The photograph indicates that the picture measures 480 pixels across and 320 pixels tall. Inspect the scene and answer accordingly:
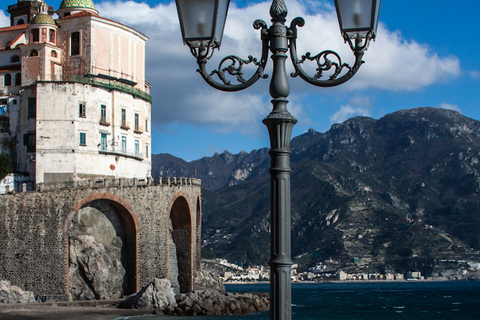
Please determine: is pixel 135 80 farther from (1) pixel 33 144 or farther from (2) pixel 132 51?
(1) pixel 33 144

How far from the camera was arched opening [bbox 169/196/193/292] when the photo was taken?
6450cm

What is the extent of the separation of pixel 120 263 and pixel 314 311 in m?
30.9

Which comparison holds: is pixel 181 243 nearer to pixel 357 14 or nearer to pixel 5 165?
pixel 5 165

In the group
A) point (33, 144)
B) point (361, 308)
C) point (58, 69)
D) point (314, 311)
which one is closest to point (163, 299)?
point (33, 144)

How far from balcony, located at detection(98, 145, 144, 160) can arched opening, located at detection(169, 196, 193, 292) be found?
5.36m

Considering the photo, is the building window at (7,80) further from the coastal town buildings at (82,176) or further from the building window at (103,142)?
the building window at (103,142)

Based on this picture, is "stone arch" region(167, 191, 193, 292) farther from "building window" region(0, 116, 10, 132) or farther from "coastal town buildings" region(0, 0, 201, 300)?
"building window" region(0, 116, 10, 132)

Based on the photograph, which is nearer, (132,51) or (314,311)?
(132,51)

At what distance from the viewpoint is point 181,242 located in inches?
2562

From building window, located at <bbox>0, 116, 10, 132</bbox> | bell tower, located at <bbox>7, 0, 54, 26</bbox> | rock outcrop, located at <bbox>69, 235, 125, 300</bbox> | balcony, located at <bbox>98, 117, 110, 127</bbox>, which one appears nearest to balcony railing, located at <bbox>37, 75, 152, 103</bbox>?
balcony, located at <bbox>98, 117, 110, 127</bbox>

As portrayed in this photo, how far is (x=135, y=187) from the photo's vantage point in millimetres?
58844

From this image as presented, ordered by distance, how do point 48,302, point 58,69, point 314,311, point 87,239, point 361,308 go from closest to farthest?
1. point 48,302
2. point 87,239
3. point 58,69
4. point 314,311
5. point 361,308

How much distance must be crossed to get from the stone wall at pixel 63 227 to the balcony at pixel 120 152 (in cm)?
360

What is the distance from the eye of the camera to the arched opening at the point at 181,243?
64.5 metres
